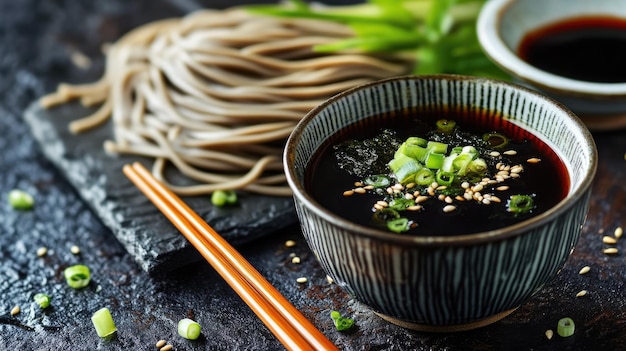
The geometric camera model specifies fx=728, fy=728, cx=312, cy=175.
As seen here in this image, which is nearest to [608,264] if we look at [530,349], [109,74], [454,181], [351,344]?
Answer: [530,349]

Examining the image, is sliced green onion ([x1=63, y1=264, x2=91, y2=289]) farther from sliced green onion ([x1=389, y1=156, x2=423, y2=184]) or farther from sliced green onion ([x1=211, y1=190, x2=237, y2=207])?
sliced green onion ([x1=389, y1=156, x2=423, y2=184])

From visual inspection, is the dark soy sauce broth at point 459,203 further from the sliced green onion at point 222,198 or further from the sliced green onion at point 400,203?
the sliced green onion at point 222,198

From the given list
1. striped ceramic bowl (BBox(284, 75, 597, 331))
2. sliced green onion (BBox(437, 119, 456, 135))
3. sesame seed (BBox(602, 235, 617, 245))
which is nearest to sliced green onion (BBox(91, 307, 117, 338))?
striped ceramic bowl (BBox(284, 75, 597, 331))

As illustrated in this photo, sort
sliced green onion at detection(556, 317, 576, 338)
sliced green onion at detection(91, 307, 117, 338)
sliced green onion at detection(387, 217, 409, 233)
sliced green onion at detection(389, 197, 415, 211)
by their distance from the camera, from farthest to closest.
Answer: sliced green onion at detection(91, 307, 117, 338) → sliced green onion at detection(556, 317, 576, 338) → sliced green onion at detection(389, 197, 415, 211) → sliced green onion at detection(387, 217, 409, 233)

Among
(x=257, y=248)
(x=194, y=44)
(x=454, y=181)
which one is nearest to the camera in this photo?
(x=454, y=181)

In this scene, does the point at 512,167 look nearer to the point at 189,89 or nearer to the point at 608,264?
the point at 608,264

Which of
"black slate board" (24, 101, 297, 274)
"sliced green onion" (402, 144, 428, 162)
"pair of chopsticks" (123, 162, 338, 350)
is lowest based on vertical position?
"black slate board" (24, 101, 297, 274)

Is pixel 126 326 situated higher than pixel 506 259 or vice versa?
pixel 506 259
